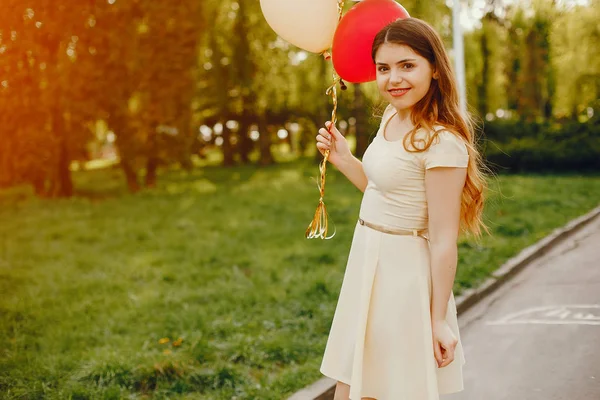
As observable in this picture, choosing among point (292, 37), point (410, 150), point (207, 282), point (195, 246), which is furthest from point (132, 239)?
point (410, 150)

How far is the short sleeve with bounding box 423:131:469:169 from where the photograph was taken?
2205 mm

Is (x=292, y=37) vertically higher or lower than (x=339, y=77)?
higher

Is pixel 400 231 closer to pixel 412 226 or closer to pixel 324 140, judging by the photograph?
pixel 412 226

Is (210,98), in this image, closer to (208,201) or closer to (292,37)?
(208,201)

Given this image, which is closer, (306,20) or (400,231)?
(400,231)

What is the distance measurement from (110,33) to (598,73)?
15.0m

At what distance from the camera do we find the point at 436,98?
7.80ft

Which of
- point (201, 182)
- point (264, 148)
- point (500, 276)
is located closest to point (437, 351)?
point (500, 276)

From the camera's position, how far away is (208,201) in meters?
14.4

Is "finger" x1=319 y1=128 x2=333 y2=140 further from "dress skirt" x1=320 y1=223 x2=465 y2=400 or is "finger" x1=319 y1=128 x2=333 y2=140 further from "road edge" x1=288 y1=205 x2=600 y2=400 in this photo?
"road edge" x1=288 y1=205 x2=600 y2=400

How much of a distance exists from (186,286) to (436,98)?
496 cm

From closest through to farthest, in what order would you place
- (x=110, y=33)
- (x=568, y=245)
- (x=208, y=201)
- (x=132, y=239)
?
1. (x=568, y=245)
2. (x=132, y=239)
3. (x=208, y=201)
4. (x=110, y=33)

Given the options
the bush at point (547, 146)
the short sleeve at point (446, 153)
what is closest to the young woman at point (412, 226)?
the short sleeve at point (446, 153)

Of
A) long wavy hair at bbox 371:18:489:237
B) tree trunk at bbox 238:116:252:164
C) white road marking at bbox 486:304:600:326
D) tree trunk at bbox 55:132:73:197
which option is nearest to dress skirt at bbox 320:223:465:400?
long wavy hair at bbox 371:18:489:237
